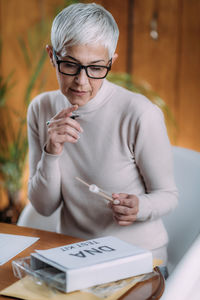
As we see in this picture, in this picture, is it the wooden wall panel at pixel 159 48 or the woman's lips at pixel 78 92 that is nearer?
the woman's lips at pixel 78 92

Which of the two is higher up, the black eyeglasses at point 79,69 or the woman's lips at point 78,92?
the black eyeglasses at point 79,69

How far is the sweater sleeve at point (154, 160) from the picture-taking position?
1.37 meters

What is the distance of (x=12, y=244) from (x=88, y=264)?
0.39 metres

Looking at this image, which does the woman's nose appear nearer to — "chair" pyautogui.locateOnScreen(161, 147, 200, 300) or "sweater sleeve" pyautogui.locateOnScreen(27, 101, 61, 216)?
"sweater sleeve" pyautogui.locateOnScreen(27, 101, 61, 216)

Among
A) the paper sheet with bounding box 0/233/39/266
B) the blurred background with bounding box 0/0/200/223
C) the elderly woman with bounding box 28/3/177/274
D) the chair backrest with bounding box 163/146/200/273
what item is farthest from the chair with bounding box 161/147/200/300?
the blurred background with bounding box 0/0/200/223

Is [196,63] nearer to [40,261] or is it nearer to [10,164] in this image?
[10,164]

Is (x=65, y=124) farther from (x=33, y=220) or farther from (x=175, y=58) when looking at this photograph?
(x=175, y=58)

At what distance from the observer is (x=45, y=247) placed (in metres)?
1.15

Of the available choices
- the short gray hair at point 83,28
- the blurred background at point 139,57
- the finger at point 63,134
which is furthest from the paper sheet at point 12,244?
the blurred background at point 139,57

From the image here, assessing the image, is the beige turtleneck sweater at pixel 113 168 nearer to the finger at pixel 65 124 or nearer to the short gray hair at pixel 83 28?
the finger at pixel 65 124

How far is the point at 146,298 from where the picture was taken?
33.5 inches

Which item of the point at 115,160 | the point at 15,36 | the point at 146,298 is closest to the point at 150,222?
the point at 115,160

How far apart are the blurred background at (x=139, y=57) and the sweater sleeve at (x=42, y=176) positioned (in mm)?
979

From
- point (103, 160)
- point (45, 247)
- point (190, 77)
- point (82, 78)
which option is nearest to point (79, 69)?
point (82, 78)
